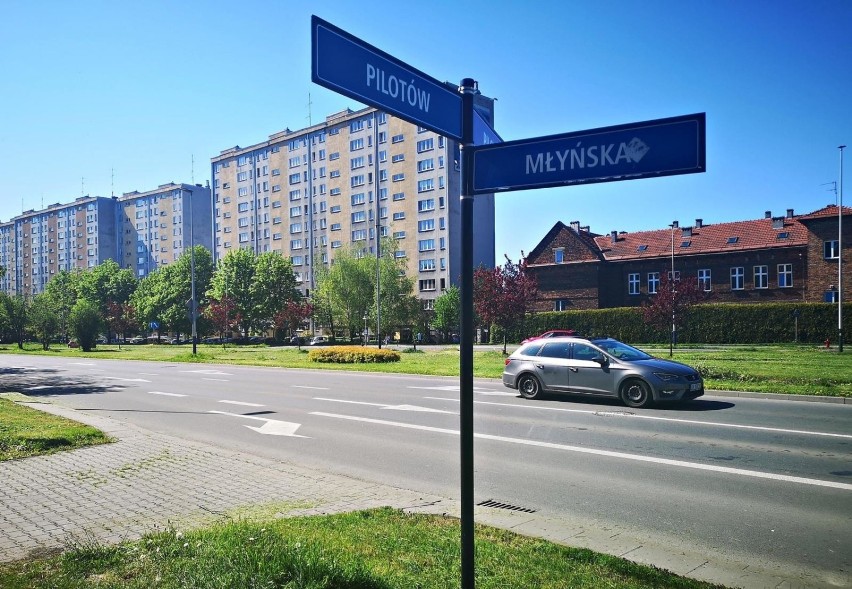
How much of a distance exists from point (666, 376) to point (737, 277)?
150ft

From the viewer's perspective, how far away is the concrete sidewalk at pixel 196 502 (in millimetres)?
4961

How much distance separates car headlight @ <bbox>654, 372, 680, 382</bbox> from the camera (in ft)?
43.6

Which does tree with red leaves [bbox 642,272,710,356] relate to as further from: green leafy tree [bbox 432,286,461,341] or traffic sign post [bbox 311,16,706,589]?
green leafy tree [bbox 432,286,461,341]

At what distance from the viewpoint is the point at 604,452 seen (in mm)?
9078

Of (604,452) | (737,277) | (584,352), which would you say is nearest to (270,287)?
(737,277)

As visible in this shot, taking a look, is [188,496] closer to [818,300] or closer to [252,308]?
[818,300]

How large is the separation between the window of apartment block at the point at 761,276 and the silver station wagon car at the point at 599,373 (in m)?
44.0

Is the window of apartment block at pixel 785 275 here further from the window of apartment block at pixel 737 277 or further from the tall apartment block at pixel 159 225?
the tall apartment block at pixel 159 225

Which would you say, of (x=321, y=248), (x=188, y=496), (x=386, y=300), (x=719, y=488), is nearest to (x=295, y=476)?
(x=188, y=496)

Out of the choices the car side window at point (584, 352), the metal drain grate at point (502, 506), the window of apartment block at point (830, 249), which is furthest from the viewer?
the window of apartment block at point (830, 249)

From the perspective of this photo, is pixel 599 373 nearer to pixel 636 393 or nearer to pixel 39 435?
pixel 636 393

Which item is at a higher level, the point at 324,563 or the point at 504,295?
the point at 504,295

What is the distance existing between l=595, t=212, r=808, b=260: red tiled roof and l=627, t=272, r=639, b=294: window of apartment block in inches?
68.9

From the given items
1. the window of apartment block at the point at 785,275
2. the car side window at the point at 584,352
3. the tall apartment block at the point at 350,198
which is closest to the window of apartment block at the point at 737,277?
the window of apartment block at the point at 785,275
